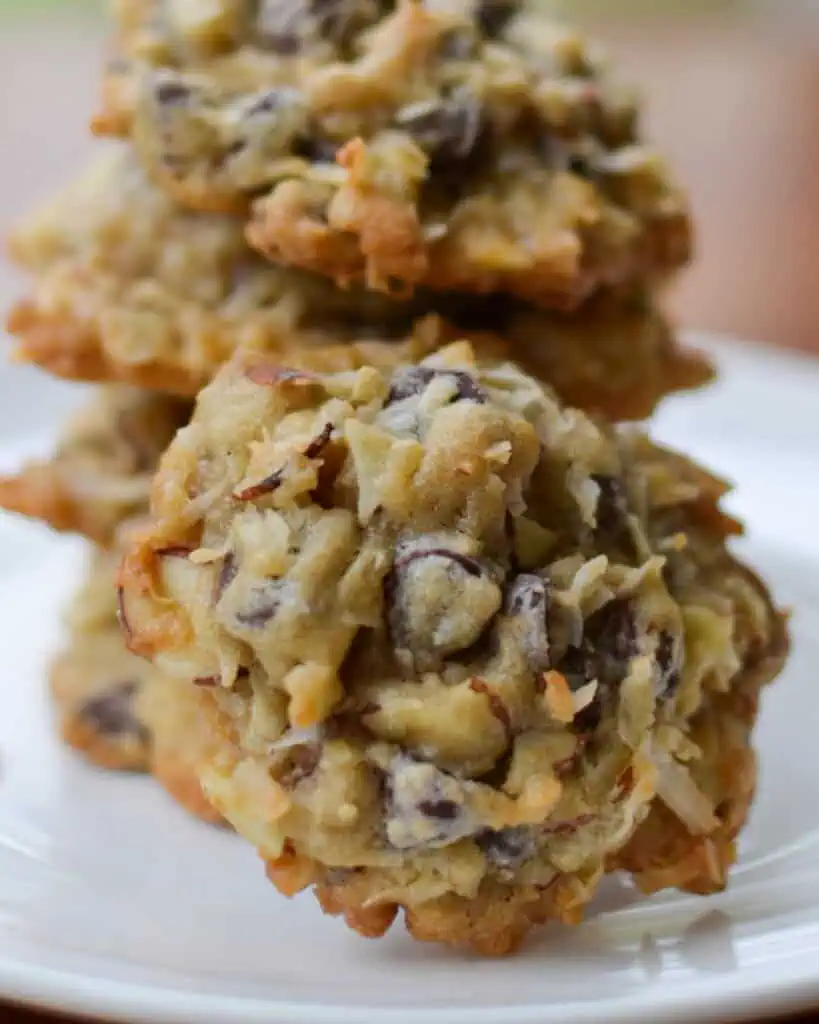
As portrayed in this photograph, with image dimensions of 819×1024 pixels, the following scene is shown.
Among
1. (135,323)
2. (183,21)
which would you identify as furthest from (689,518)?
(183,21)

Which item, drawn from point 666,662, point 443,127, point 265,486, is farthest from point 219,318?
point 666,662

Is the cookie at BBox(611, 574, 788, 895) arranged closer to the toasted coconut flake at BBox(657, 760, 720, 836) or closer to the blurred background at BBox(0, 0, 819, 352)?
the toasted coconut flake at BBox(657, 760, 720, 836)

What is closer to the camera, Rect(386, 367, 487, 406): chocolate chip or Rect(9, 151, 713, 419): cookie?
Rect(386, 367, 487, 406): chocolate chip

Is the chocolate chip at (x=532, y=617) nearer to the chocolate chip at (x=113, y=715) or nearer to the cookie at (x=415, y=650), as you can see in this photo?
the cookie at (x=415, y=650)

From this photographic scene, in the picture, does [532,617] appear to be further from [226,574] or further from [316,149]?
[316,149]

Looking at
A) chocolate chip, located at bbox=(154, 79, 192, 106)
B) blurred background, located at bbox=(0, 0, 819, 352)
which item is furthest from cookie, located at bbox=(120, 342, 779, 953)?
blurred background, located at bbox=(0, 0, 819, 352)
